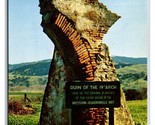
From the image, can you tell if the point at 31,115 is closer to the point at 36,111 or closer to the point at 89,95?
the point at 36,111

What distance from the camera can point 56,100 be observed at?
6387mm

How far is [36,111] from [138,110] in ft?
3.61

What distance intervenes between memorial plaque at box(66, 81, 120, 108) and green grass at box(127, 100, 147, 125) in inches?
10.5

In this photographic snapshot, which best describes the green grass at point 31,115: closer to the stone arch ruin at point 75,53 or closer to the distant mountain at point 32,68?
the stone arch ruin at point 75,53

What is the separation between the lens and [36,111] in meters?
6.35

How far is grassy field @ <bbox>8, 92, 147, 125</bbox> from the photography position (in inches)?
247

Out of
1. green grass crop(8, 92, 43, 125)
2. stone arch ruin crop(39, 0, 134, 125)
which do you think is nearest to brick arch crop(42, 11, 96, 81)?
stone arch ruin crop(39, 0, 134, 125)

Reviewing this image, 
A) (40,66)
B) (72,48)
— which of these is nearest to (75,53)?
(72,48)

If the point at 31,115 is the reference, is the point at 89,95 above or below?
above

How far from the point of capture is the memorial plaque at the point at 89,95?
6.29 meters

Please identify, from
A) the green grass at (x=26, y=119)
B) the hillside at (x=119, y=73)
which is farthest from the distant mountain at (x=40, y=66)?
the green grass at (x=26, y=119)

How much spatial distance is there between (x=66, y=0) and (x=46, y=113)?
1223 mm
